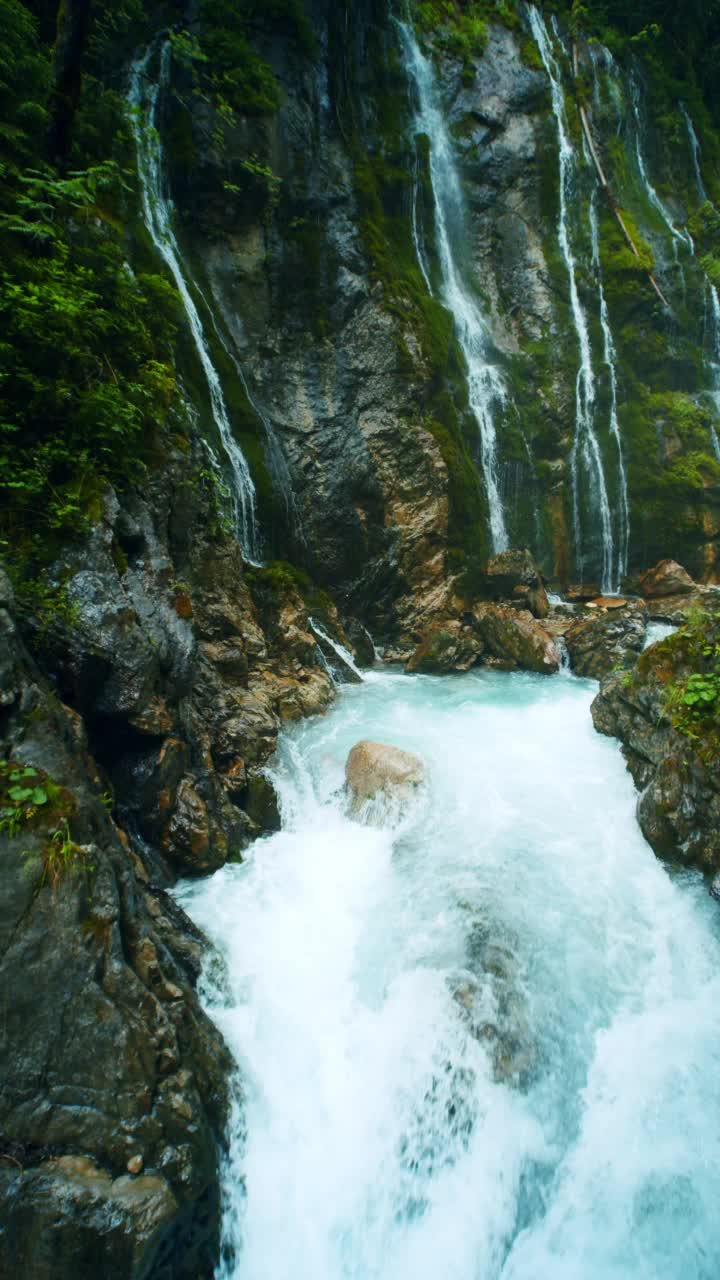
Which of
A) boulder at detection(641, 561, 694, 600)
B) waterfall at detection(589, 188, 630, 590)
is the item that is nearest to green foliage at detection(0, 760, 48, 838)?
boulder at detection(641, 561, 694, 600)

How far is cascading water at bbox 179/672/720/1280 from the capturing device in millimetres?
3053

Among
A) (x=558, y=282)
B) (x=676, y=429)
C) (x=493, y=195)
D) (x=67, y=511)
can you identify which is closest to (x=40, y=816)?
(x=67, y=511)

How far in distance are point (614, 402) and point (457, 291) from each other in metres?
5.39

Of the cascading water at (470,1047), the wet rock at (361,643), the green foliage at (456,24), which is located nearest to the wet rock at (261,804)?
the cascading water at (470,1047)

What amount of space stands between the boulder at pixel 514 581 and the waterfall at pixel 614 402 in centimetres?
389

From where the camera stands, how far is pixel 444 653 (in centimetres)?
1123

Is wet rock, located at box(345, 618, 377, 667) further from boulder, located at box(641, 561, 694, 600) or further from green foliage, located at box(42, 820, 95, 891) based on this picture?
green foliage, located at box(42, 820, 95, 891)

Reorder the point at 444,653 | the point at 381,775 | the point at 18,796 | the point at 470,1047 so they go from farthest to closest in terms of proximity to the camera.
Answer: the point at 444,653
the point at 381,775
the point at 470,1047
the point at 18,796

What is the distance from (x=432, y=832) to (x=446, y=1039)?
2222mm

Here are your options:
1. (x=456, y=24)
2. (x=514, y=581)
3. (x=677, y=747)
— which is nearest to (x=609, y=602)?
(x=514, y=581)

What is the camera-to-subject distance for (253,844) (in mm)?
5727

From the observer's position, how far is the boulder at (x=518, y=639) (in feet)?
35.9

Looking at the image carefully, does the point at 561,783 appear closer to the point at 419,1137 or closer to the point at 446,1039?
the point at 446,1039

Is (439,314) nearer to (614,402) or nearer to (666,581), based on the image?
(614,402)
